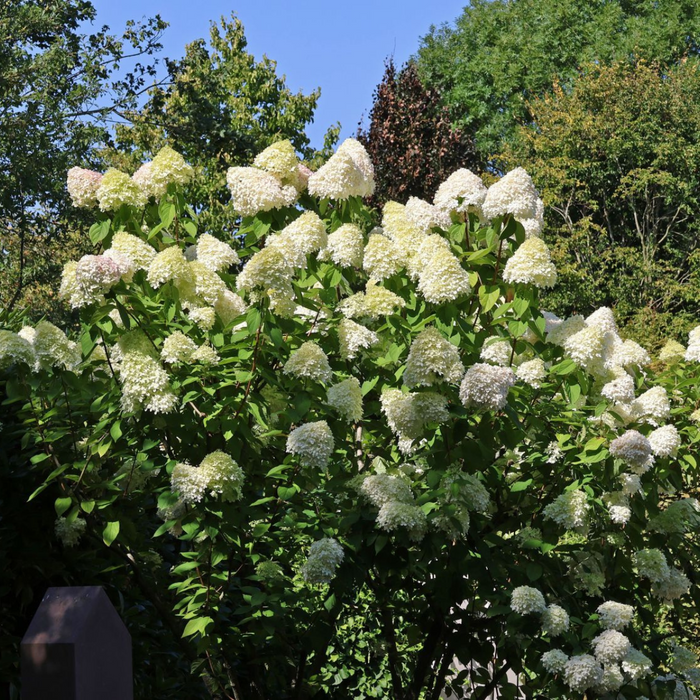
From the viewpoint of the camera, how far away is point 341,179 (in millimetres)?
3709

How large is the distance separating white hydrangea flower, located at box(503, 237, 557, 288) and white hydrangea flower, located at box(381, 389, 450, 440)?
564mm

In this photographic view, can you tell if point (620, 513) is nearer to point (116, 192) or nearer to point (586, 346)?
point (586, 346)

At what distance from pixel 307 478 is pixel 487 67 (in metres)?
26.5

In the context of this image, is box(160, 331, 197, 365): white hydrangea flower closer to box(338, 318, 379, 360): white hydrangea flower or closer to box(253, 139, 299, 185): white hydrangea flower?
box(338, 318, 379, 360): white hydrangea flower

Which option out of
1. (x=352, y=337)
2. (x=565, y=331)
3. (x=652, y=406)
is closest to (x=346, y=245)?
(x=352, y=337)

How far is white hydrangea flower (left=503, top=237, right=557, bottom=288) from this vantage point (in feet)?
11.0

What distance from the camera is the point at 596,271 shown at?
22516mm

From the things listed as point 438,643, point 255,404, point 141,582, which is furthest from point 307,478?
Result: point 438,643

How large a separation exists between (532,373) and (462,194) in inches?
32.8

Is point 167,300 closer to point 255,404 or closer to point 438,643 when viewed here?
point 255,404

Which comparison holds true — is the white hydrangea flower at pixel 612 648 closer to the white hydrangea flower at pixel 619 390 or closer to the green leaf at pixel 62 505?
the white hydrangea flower at pixel 619 390

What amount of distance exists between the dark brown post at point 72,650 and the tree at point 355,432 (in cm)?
104

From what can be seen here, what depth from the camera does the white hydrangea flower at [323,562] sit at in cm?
300

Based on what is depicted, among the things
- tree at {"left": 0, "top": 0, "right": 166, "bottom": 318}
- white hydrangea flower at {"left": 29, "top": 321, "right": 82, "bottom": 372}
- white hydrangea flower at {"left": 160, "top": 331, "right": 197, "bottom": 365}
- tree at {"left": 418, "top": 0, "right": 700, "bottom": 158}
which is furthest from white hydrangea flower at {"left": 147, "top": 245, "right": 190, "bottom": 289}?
tree at {"left": 418, "top": 0, "right": 700, "bottom": 158}
